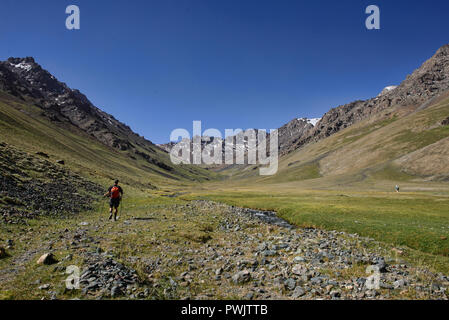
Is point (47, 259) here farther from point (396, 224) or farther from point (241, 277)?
point (396, 224)

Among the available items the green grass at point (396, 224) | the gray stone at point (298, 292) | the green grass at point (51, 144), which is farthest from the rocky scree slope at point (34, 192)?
the green grass at point (396, 224)

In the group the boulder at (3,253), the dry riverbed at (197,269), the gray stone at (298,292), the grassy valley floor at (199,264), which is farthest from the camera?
the boulder at (3,253)

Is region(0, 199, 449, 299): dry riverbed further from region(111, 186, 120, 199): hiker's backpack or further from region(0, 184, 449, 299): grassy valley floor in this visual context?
region(111, 186, 120, 199): hiker's backpack

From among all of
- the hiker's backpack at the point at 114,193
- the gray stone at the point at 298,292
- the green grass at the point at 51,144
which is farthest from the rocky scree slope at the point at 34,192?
the gray stone at the point at 298,292

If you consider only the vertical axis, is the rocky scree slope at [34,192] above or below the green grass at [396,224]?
above

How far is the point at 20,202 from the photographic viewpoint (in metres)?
23.1

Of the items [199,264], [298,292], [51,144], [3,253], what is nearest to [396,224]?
[298,292]

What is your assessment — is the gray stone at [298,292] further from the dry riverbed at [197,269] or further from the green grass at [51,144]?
the green grass at [51,144]

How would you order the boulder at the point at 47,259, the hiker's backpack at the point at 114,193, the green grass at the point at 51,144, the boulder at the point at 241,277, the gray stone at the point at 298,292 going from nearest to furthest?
the gray stone at the point at 298,292 → the boulder at the point at 47,259 → the boulder at the point at 241,277 → the hiker's backpack at the point at 114,193 → the green grass at the point at 51,144

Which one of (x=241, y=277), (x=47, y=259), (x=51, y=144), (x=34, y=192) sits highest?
(x=51, y=144)

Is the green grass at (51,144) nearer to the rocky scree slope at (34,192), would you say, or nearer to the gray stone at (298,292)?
the rocky scree slope at (34,192)

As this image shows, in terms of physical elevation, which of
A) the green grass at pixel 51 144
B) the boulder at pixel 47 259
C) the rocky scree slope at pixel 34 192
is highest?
the green grass at pixel 51 144

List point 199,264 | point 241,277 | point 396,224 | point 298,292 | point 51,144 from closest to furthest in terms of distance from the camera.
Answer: point 298,292 < point 241,277 < point 199,264 < point 396,224 < point 51,144

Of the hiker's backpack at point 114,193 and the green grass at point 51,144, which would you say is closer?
the hiker's backpack at point 114,193
